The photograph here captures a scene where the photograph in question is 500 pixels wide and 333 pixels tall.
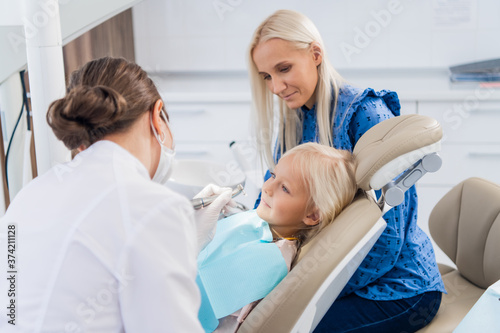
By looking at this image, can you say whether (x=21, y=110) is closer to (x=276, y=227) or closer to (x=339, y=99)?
(x=276, y=227)

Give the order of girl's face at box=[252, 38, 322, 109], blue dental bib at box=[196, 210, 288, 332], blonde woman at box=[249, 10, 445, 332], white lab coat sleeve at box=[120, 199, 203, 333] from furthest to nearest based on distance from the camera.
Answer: girl's face at box=[252, 38, 322, 109]
blonde woman at box=[249, 10, 445, 332]
blue dental bib at box=[196, 210, 288, 332]
white lab coat sleeve at box=[120, 199, 203, 333]

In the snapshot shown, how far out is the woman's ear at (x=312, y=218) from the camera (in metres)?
1.41

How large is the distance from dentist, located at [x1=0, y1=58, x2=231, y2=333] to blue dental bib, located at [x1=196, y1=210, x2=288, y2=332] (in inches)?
14.5

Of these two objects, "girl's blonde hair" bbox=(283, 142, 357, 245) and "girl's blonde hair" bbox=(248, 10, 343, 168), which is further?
"girl's blonde hair" bbox=(248, 10, 343, 168)

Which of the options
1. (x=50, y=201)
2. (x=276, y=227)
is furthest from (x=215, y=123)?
(x=50, y=201)

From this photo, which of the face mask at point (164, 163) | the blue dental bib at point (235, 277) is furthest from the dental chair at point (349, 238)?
the face mask at point (164, 163)

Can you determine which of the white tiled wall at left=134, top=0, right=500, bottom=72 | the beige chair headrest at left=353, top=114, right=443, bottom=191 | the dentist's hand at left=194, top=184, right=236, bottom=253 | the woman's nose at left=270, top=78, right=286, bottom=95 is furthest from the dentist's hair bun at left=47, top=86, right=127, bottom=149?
the white tiled wall at left=134, top=0, right=500, bottom=72

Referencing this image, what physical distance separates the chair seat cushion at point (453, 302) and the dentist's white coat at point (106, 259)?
30.6 inches

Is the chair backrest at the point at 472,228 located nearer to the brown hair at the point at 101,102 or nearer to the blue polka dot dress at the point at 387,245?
the blue polka dot dress at the point at 387,245

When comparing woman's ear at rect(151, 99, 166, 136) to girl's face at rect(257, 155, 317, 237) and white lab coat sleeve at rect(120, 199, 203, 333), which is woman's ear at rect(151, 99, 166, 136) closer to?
white lab coat sleeve at rect(120, 199, 203, 333)

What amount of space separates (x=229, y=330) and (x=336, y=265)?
1.09ft

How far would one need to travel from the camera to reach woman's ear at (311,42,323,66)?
1616 mm

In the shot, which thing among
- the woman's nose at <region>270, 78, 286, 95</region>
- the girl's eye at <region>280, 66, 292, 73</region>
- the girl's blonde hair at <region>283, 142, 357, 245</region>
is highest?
the girl's eye at <region>280, 66, 292, 73</region>

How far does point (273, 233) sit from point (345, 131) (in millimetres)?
340
